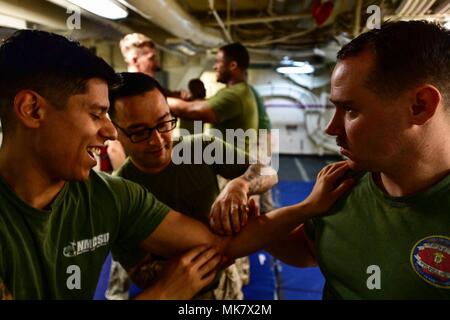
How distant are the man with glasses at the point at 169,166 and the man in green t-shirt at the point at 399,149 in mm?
392

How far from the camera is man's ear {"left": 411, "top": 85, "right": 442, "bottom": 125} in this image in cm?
81

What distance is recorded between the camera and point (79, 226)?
915 mm

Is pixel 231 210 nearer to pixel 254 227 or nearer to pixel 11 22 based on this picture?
pixel 254 227

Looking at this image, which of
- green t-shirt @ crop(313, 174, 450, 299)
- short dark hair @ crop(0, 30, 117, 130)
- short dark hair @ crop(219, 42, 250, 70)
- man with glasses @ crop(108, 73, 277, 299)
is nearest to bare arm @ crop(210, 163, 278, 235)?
man with glasses @ crop(108, 73, 277, 299)

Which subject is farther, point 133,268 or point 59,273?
point 133,268

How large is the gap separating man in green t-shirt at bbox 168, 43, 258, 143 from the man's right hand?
2.71 ft

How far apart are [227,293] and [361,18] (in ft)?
4.00

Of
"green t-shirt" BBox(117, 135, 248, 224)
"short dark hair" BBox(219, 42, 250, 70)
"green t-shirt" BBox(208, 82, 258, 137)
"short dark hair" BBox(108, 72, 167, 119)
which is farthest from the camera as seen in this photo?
"short dark hair" BBox(219, 42, 250, 70)

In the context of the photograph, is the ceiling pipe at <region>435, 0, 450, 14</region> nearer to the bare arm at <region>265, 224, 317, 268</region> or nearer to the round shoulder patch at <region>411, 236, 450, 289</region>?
the round shoulder patch at <region>411, 236, 450, 289</region>

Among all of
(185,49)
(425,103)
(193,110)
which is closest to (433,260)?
(425,103)

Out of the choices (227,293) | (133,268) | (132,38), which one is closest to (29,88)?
(133,268)

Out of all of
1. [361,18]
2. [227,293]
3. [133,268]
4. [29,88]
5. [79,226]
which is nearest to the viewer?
[29,88]
